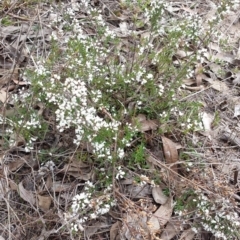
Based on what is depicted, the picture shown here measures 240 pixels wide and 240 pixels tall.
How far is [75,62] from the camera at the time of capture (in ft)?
10.5

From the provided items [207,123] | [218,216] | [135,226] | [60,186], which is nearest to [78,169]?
[60,186]

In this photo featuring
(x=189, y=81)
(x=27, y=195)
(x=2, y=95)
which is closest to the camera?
(x=27, y=195)

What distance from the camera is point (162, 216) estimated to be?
3160 millimetres

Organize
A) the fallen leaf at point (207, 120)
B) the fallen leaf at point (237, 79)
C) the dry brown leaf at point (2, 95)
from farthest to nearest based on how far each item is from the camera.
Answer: the fallen leaf at point (237, 79), the fallen leaf at point (207, 120), the dry brown leaf at point (2, 95)

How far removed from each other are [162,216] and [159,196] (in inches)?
5.5

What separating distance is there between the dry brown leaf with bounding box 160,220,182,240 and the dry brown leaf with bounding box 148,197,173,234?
41 mm

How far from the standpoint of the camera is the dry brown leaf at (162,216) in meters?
3.11

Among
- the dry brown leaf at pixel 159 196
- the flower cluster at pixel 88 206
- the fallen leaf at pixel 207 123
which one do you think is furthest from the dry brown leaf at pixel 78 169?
the fallen leaf at pixel 207 123

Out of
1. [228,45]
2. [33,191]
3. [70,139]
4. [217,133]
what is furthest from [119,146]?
[228,45]

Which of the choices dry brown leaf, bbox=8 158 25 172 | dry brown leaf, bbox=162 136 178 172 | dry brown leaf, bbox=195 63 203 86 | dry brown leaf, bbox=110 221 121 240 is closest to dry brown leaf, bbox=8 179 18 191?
dry brown leaf, bbox=8 158 25 172

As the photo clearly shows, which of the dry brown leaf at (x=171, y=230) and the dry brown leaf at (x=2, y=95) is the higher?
the dry brown leaf at (x=2, y=95)

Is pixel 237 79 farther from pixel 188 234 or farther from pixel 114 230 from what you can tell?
pixel 114 230

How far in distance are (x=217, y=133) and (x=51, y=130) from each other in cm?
122

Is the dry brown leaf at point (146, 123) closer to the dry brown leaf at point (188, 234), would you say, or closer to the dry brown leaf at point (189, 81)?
the dry brown leaf at point (189, 81)
